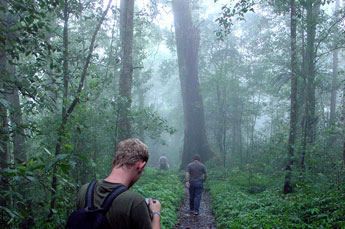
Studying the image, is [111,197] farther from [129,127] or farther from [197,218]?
[129,127]

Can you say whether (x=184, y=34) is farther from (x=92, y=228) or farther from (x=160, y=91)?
(x=160, y=91)

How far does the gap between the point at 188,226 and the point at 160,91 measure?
176 ft

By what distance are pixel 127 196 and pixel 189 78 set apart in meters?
19.8

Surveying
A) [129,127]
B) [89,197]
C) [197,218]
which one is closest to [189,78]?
[129,127]

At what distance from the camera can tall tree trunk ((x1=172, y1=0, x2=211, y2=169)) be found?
21.2 meters

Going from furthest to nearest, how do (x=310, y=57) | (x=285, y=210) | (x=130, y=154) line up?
(x=310, y=57), (x=285, y=210), (x=130, y=154)

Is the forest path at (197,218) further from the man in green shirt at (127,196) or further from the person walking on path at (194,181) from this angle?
the man in green shirt at (127,196)

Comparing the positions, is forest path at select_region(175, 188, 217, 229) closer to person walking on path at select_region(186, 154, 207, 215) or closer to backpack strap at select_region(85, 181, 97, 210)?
person walking on path at select_region(186, 154, 207, 215)

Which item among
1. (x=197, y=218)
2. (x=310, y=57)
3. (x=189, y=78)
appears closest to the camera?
(x=197, y=218)

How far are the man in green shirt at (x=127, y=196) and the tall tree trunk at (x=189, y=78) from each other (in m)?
18.7

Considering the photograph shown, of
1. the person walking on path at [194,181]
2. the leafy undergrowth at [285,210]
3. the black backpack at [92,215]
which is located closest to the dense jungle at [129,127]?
the leafy undergrowth at [285,210]

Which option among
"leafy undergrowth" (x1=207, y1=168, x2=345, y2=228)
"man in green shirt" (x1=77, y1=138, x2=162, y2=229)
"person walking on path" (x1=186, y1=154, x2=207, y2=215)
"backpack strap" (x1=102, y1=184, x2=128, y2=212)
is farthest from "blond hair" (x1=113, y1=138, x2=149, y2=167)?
"person walking on path" (x1=186, y1=154, x2=207, y2=215)

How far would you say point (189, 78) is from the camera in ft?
70.9

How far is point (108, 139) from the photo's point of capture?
11000mm
